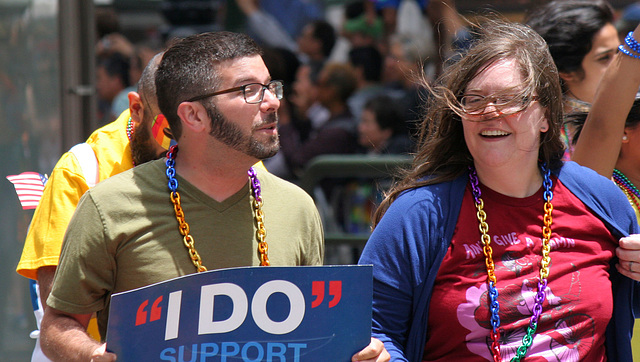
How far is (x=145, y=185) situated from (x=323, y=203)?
356cm

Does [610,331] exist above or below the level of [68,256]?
below

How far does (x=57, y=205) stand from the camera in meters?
2.60

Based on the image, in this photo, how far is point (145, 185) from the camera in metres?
2.25

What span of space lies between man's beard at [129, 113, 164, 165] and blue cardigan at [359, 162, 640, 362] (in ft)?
3.08

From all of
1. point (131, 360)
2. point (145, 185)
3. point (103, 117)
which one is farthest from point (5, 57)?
point (103, 117)

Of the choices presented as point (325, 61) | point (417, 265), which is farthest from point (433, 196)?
point (325, 61)

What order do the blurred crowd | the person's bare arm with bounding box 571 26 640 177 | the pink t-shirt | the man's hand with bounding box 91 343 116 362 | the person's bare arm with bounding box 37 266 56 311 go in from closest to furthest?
1. the man's hand with bounding box 91 343 116 362
2. the pink t-shirt
3. the person's bare arm with bounding box 37 266 56 311
4. the person's bare arm with bounding box 571 26 640 177
5. the blurred crowd

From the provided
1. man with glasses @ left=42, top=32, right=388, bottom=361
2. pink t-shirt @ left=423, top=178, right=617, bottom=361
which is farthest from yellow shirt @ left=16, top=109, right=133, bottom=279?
pink t-shirt @ left=423, top=178, right=617, bottom=361

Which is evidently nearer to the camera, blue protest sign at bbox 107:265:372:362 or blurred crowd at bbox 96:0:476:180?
blue protest sign at bbox 107:265:372:362

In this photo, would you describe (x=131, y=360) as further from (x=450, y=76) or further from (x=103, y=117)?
(x=103, y=117)

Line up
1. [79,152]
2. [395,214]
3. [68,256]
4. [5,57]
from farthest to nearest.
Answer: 1. [5,57]
2. [79,152]
3. [395,214]
4. [68,256]

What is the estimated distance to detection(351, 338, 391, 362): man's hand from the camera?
204cm

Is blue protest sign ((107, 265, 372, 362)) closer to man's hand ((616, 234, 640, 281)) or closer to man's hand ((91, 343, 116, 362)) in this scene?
man's hand ((91, 343, 116, 362))

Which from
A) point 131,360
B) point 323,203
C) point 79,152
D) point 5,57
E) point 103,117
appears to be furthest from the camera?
point 103,117
